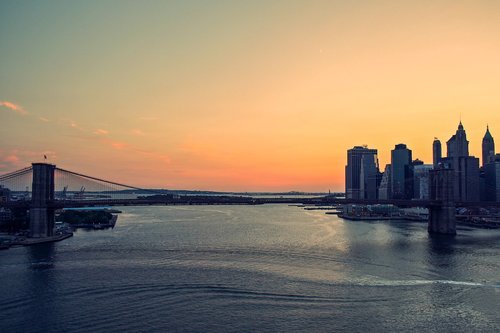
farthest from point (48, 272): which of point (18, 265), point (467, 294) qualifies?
Result: point (467, 294)

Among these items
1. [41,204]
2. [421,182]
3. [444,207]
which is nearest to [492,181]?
[421,182]

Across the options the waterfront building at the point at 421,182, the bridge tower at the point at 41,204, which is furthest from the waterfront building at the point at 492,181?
the bridge tower at the point at 41,204

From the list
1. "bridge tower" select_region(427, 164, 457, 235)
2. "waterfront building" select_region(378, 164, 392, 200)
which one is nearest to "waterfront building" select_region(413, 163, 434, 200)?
"waterfront building" select_region(378, 164, 392, 200)

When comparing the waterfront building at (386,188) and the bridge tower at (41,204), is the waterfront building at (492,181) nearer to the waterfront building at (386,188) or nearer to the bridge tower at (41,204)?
the waterfront building at (386,188)

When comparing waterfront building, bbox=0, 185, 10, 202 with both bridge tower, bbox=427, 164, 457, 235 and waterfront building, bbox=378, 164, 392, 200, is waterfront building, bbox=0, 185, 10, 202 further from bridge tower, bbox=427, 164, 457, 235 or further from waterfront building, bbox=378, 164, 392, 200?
waterfront building, bbox=378, 164, 392, 200

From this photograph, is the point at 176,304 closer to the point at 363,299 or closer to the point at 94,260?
the point at 363,299

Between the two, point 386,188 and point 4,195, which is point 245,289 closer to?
point 4,195
